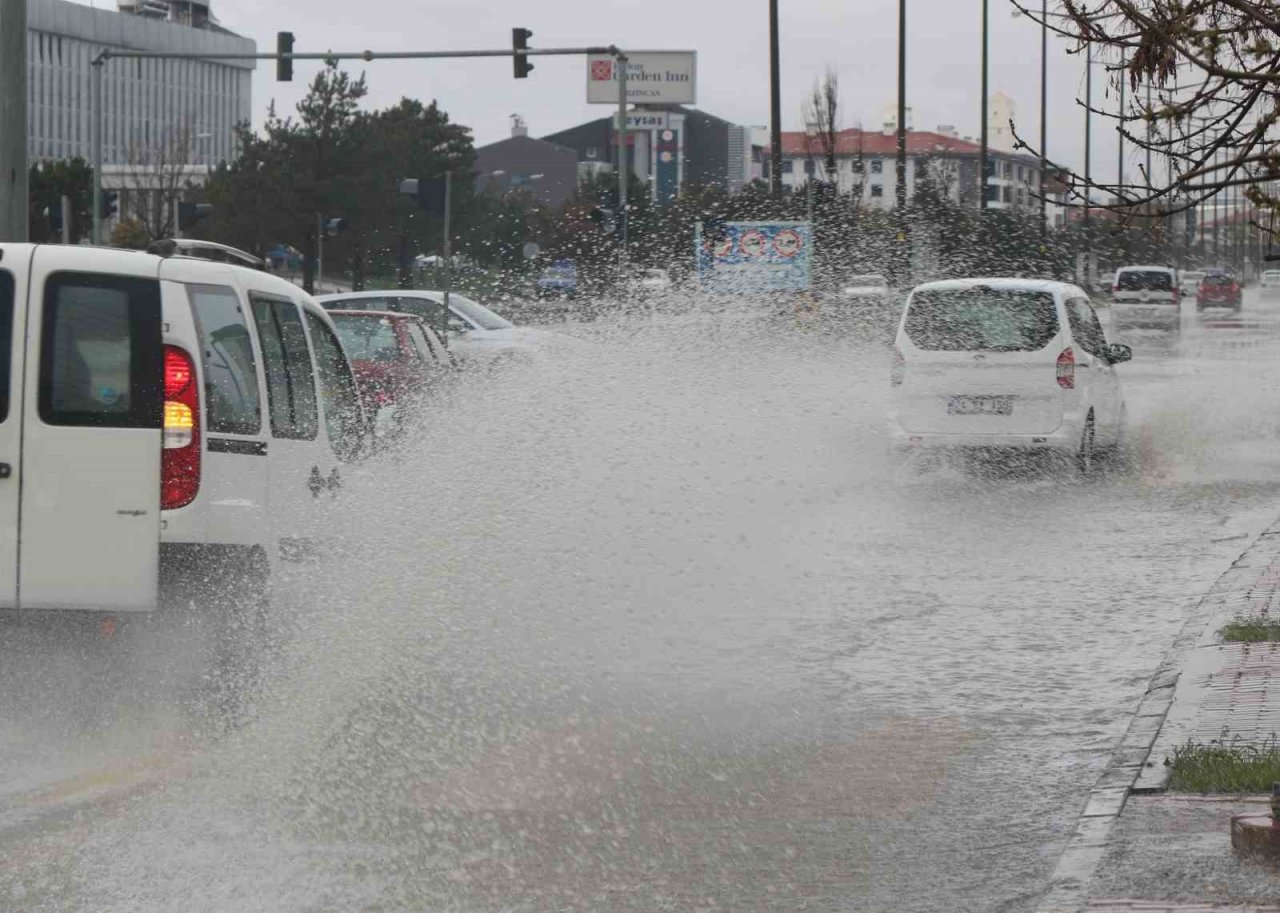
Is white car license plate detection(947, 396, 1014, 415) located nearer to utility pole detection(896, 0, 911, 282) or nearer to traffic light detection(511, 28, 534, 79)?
traffic light detection(511, 28, 534, 79)

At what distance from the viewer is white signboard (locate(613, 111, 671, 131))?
15425 cm

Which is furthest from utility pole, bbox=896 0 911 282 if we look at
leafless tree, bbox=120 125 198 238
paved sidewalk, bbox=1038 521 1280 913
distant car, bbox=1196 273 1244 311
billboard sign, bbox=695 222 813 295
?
paved sidewalk, bbox=1038 521 1280 913

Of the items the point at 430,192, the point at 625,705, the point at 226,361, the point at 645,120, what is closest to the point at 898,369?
the point at 625,705

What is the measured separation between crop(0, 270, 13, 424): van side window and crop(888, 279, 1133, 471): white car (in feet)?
33.2

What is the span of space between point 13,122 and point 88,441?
7228 millimetres

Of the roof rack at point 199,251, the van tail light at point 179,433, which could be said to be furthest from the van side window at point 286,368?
the van tail light at point 179,433

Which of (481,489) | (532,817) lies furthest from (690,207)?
(532,817)

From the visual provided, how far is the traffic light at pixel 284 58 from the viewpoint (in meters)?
35.1

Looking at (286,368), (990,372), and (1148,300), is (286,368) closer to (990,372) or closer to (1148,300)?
(990,372)

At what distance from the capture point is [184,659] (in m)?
7.65

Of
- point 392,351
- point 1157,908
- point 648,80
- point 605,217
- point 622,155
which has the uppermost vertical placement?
point 648,80

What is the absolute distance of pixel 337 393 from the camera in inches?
378

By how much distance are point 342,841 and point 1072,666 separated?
4.04 metres

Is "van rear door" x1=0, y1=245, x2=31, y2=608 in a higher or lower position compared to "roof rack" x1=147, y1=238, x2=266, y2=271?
lower
